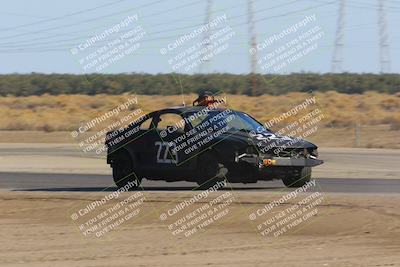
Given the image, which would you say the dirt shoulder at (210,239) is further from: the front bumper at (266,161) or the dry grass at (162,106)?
the dry grass at (162,106)

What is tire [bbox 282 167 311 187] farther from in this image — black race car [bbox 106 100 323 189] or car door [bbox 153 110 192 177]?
car door [bbox 153 110 192 177]

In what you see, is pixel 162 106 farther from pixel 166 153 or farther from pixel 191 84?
pixel 166 153

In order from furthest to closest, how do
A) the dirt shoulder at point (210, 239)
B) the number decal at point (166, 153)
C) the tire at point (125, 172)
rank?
the tire at point (125, 172) < the number decal at point (166, 153) < the dirt shoulder at point (210, 239)

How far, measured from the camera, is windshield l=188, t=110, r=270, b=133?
19781 mm

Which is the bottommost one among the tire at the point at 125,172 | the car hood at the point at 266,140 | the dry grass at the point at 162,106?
the dry grass at the point at 162,106

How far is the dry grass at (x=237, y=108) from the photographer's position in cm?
5803

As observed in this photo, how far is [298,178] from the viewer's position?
66.4ft

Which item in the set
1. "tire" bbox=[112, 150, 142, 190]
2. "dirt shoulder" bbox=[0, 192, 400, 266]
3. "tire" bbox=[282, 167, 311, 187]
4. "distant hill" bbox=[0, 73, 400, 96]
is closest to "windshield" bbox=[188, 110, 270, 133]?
"tire" bbox=[282, 167, 311, 187]

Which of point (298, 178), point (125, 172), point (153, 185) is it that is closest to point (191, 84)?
point (153, 185)

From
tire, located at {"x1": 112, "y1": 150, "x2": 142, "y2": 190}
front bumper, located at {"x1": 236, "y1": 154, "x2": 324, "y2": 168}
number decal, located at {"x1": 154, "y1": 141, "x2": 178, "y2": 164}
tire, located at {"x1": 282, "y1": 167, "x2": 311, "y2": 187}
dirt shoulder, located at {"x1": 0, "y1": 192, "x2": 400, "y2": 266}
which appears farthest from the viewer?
tire, located at {"x1": 112, "y1": 150, "x2": 142, "y2": 190}

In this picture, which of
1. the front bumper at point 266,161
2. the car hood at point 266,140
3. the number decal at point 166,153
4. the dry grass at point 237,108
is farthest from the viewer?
the dry grass at point 237,108

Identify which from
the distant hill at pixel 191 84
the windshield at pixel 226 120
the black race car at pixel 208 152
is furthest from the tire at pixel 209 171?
the distant hill at pixel 191 84

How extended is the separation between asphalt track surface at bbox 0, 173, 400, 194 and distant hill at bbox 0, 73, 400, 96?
7160 cm

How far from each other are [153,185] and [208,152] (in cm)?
325
